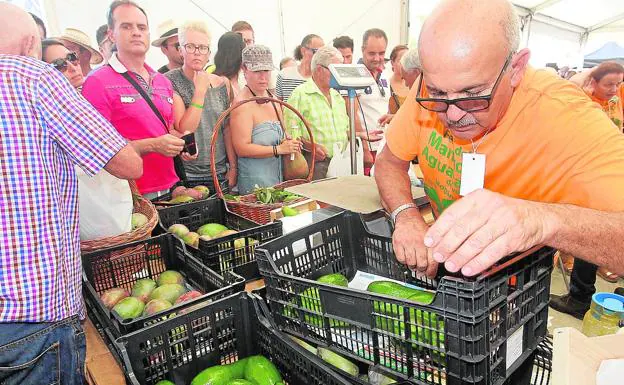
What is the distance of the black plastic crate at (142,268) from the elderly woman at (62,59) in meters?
1.58

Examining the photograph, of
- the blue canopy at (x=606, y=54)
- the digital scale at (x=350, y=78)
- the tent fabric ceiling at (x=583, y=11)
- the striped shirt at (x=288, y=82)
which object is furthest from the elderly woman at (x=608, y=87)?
the blue canopy at (x=606, y=54)

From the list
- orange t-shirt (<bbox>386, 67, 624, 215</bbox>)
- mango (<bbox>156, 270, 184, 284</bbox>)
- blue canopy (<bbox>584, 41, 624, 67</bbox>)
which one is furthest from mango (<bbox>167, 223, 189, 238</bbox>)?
blue canopy (<bbox>584, 41, 624, 67</bbox>)

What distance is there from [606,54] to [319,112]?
1207cm

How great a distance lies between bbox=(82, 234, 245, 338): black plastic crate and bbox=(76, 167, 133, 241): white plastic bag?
0.16 meters

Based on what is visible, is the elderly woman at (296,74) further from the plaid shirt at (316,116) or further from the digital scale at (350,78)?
the digital scale at (350,78)

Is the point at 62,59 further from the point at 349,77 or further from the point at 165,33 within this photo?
the point at 349,77

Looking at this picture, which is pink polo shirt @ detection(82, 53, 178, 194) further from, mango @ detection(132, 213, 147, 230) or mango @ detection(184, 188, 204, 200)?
mango @ detection(132, 213, 147, 230)

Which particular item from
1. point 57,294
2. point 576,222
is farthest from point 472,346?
point 57,294

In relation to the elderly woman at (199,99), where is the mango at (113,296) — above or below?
below

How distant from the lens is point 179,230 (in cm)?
189

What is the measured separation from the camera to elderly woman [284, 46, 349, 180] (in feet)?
10.5

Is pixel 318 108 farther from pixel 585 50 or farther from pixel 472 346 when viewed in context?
pixel 585 50

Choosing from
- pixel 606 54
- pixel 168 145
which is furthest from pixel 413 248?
pixel 606 54

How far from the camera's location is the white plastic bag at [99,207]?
1.67 m
